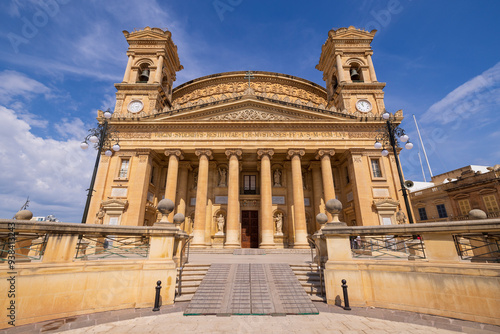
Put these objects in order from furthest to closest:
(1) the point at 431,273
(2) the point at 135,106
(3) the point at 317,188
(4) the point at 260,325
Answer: (2) the point at 135,106 → (3) the point at 317,188 → (1) the point at 431,273 → (4) the point at 260,325

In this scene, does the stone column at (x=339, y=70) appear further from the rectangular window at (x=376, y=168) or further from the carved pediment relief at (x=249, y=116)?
the rectangular window at (x=376, y=168)

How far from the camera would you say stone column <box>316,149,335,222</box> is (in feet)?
66.4

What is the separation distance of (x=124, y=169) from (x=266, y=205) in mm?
13749

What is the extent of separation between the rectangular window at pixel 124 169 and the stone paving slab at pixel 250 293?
15.9 meters

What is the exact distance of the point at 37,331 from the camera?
197 inches

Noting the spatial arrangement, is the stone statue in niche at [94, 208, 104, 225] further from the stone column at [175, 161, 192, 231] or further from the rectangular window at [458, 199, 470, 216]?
the rectangular window at [458, 199, 470, 216]

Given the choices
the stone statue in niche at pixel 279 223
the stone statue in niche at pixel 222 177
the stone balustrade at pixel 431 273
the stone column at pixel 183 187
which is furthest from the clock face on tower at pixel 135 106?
the stone balustrade at pixel 431 273

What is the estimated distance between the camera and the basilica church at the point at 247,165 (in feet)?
64.9

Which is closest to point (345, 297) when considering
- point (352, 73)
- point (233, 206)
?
point (233, 206)

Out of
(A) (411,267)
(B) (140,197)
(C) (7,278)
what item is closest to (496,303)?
(A) (411,267)

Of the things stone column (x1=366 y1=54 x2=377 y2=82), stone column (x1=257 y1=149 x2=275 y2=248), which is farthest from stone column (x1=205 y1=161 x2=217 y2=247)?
stone column (x1=366 y1=54 x2=377 y2=82)

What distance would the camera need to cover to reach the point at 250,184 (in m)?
24.9

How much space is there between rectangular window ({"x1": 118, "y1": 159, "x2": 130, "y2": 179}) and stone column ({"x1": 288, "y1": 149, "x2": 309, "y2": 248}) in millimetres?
15408

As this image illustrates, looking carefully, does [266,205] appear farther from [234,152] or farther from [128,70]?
[128,70]
